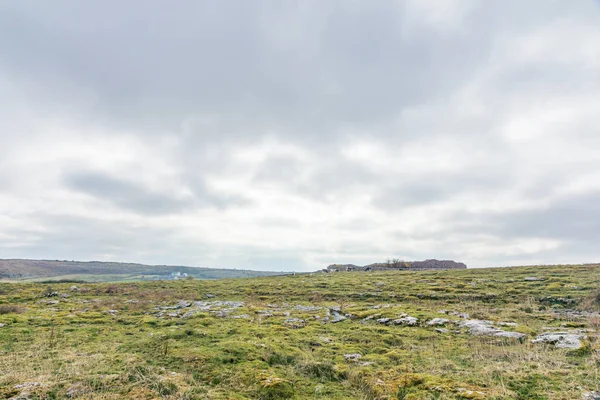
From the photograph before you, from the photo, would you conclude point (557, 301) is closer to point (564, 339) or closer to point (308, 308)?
point (564, 339)

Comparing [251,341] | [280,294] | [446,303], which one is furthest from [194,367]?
[280,294]

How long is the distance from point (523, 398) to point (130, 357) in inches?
554

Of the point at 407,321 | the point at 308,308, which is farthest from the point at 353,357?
the point at 308,308

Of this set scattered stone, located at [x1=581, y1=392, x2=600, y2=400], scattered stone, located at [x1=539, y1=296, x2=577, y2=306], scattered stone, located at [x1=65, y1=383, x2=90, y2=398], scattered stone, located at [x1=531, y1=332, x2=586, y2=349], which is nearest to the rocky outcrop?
scattered stone, located at [x1=539, y1=296, x2=577, y2=306]

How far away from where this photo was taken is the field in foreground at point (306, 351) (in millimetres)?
10281

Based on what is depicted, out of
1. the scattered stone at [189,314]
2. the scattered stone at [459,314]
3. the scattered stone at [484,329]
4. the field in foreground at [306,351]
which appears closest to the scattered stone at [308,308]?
the field in foreground at [306,351]

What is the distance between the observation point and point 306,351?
15.1 meters

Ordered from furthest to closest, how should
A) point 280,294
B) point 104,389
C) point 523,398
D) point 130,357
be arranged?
point 280,294 → point 130,357 → point 104,389 → point 523,398

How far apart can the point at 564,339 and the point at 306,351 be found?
11912 millimetres

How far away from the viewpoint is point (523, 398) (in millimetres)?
9031

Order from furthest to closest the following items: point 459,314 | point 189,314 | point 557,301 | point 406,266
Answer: point 406,266
point 557,301
point 189,314
point 459,314

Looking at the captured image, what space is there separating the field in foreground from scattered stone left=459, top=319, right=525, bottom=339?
97mm

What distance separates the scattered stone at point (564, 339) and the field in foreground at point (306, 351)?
0.37 feet

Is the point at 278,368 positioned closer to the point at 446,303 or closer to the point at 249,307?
the point at 249,307
